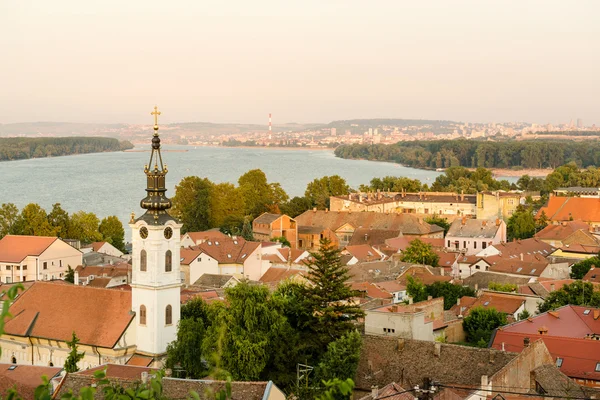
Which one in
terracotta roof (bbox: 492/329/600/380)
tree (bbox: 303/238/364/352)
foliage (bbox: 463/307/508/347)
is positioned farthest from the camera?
foliage (bbox: 463/307/508/347)

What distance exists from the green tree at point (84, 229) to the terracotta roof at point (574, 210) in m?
29.4

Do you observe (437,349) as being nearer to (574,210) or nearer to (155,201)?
(155,201)

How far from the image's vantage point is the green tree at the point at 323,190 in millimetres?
65125

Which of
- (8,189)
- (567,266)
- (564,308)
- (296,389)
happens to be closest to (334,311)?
(296,389)

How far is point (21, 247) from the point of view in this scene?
35156mm

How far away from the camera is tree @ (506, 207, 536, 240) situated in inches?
2026

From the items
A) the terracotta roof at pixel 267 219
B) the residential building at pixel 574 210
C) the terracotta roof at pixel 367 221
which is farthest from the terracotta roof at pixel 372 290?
the residential building at pixel 574 210

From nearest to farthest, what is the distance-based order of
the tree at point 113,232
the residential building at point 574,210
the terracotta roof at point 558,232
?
the terracotta roof at point 558,232 → the tree at point 113,232 → the residential building at point 574,210

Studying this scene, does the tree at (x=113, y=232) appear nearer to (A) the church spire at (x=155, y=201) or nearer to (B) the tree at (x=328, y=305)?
(A) the church spire at (x=155, y=201)

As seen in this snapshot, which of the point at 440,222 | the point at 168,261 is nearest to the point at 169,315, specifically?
the point at 168,261

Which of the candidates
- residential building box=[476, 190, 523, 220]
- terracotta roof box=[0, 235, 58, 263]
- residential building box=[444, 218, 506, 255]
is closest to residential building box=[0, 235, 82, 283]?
terracotta roof box=[0, 235, 58, 263]

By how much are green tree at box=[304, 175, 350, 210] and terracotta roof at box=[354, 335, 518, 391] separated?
46.3 metres

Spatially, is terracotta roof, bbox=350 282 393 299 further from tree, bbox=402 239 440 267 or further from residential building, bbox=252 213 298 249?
residential building, bbox=252 213 298 249

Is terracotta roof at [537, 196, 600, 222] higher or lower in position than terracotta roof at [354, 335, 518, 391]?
lower
